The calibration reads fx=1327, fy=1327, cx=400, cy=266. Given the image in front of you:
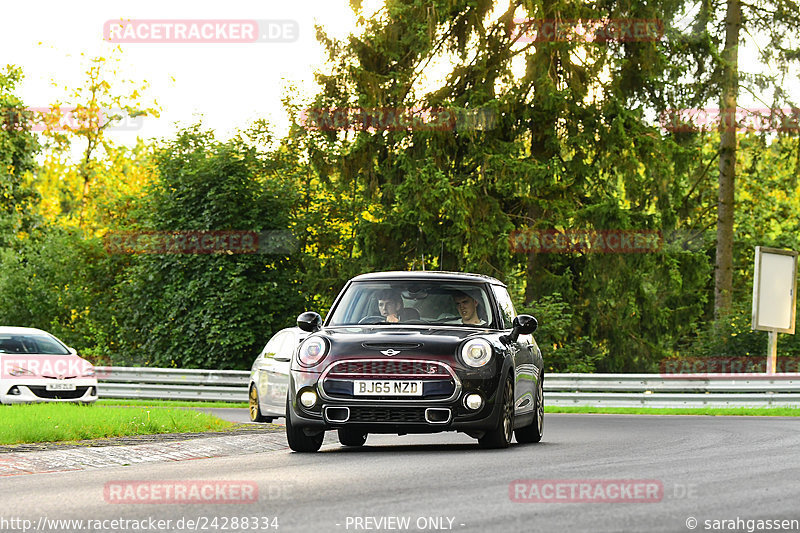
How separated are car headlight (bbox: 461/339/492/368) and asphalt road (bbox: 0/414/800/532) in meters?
0.87

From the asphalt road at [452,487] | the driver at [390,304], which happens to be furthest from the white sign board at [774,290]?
the driver at [390,304]

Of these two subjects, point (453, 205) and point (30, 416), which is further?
point (453, 205)

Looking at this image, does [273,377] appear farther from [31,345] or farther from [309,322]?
[31,345]

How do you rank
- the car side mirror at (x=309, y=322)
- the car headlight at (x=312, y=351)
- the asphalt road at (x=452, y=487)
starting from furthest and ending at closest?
the car side mirror at (x=309, y=322), the car headlight at (x=312, y=351), the asphalt road at (x=452, y=487)

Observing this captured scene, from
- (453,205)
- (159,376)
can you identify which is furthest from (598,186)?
(159,376)

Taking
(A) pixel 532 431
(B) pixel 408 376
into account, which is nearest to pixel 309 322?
(B) pixel 408 376

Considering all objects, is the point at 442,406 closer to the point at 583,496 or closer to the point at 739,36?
the point at 583,496

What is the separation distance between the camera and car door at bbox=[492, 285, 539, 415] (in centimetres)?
1370

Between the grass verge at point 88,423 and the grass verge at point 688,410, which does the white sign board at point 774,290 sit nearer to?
the grass verge at point 688,410

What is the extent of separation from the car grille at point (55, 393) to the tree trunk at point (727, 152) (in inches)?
731

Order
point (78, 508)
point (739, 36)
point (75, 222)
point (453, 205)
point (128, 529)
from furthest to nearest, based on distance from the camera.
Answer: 1. point (75, 222)
2. point (739, 36)
3. point (453, 205)
4. point (78, 508)
5. point (128, 529)

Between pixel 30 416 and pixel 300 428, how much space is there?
535 cm

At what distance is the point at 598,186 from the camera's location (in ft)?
119

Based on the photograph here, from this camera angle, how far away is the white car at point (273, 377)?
63.5 ft
